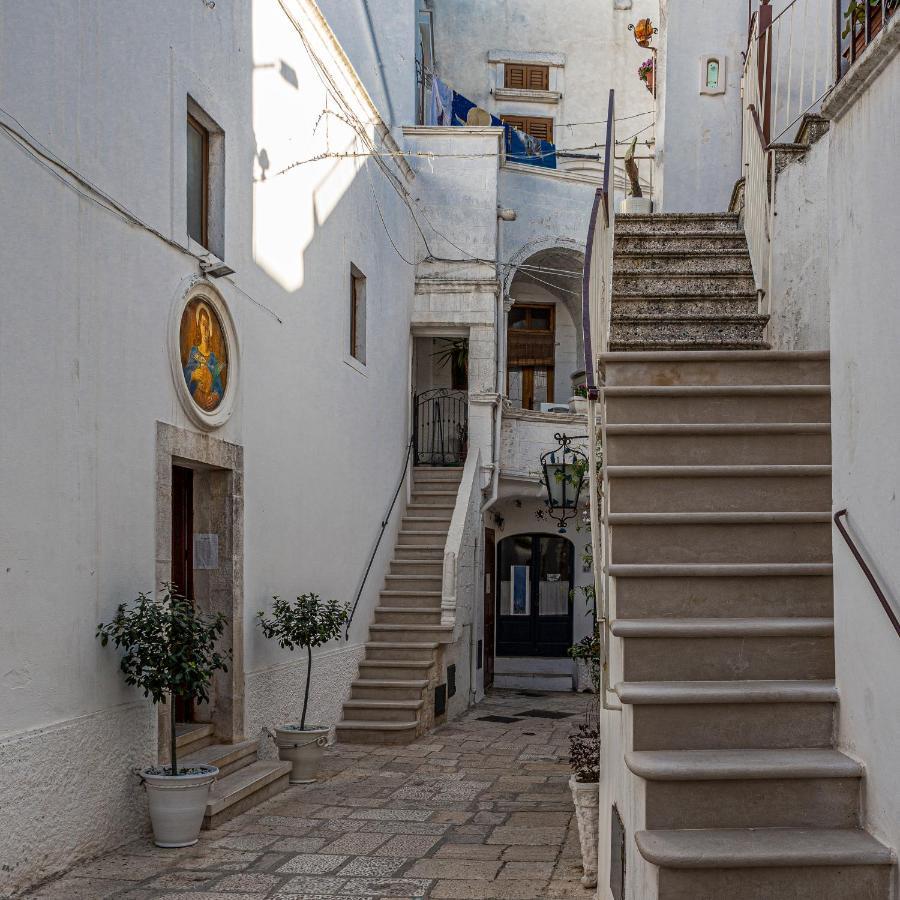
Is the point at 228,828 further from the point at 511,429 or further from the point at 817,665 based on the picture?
the point at 511,429

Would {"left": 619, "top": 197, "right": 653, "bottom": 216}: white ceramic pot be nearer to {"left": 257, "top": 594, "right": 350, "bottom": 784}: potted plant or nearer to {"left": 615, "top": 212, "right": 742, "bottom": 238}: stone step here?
{"left": 615, "top": 212, "right": 742, "bottom": 238}: stone step

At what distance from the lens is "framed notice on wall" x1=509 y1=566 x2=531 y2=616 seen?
16.9 metres

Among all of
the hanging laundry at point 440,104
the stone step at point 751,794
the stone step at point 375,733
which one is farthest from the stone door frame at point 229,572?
the hanging laundry at point 440,104

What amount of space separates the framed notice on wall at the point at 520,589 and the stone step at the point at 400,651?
5591 millimetres

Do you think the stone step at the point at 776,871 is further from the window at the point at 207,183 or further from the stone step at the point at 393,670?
the stone step at the point at 393,670

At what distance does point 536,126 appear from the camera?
19.0 metres

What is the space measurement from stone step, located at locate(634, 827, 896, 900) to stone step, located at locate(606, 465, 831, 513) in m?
1.63

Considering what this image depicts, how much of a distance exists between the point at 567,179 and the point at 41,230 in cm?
1192

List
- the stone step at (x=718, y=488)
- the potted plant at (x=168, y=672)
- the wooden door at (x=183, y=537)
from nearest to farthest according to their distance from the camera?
the stone step at (x=718, y=488), the potted plant at (x=168, y=672), the wooden door at (x=183, y=537)

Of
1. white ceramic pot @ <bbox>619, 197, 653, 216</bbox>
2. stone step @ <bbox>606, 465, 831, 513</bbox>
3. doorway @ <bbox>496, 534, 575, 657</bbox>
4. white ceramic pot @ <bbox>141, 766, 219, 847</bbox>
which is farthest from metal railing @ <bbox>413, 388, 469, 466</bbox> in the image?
stone step @ <bbox>606, 465, 831, 513</bbox>

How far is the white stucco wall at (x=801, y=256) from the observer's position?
623 cm

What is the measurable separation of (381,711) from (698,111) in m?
6.37

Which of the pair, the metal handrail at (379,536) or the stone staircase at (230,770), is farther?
the metal handrail at (379,536)

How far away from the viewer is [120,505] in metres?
6.35
